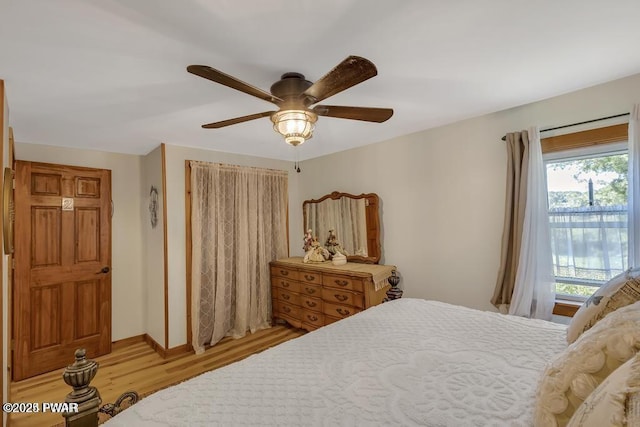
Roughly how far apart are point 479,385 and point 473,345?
366mm

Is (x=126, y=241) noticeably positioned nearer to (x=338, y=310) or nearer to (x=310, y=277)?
(x=310, y=277)

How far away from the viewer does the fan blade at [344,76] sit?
114 cm

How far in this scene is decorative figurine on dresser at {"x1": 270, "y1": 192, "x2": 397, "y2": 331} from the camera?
10.1 ft

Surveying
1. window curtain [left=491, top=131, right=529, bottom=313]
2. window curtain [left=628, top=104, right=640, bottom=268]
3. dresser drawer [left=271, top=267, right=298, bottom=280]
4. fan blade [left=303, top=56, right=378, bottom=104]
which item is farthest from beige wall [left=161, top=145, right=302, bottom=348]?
window curtain [left=628, top=104, right=640, bottom=268]

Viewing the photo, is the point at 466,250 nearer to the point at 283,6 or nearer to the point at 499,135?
the point at 499,135

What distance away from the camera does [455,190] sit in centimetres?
280

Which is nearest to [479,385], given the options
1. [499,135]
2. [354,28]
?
[354,28]

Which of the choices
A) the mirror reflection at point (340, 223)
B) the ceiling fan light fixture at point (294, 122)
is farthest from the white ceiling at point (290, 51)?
the mirror reflection at point (340, 223)

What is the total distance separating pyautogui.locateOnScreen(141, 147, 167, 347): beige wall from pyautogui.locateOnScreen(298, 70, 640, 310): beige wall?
93.5 inches

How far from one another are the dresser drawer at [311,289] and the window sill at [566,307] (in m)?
2.16

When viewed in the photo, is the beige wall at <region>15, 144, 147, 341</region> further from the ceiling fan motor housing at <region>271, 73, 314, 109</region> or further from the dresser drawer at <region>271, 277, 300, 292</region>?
the ceiling fan motor housing at <region>271, 73, 314, 109</region>

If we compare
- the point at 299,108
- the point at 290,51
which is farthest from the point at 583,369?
the point at 290,51

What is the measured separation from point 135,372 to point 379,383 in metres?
2.85

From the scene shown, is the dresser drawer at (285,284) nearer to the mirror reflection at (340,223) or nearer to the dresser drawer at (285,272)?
the dresser drawer at (285,272)
